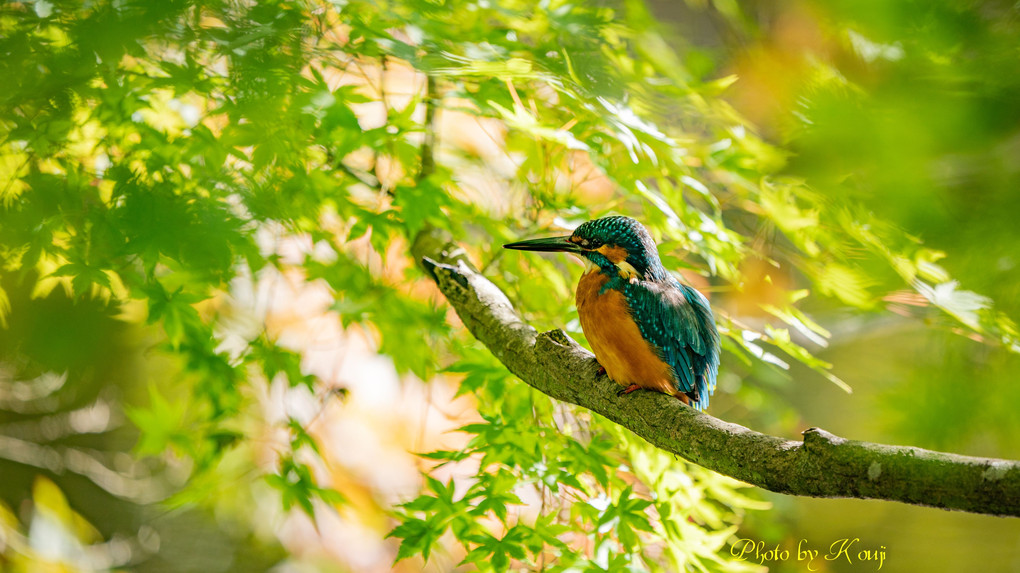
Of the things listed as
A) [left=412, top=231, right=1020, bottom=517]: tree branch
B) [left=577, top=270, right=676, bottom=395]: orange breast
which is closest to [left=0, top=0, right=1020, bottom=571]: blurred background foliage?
[left=412, top=231, right=1020, bottom=517]: tree branch

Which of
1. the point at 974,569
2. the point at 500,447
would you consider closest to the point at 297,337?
the point at 500,447

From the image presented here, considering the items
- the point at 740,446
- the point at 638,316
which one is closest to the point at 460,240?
the point at 638,316

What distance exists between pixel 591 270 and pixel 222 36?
2.42ft

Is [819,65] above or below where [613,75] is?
above

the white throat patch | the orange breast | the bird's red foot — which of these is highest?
the white throat patch

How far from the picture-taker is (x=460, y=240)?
1.81 meters

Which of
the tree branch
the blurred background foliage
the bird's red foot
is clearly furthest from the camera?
the bird's red foot

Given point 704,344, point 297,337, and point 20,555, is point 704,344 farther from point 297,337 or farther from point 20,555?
point 20,555

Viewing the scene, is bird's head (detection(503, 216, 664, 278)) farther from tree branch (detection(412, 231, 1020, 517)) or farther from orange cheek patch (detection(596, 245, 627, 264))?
tree branch (detection(412, 231, 1020, 517))

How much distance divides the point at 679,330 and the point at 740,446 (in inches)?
13.4

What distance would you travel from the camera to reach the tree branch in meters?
0.63

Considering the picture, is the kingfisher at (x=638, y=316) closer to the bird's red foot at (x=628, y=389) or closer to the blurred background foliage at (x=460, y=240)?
the bird's red foot at (x=628, y=389)

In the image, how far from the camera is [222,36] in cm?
83

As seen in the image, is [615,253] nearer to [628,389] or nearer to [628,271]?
[628,271]
